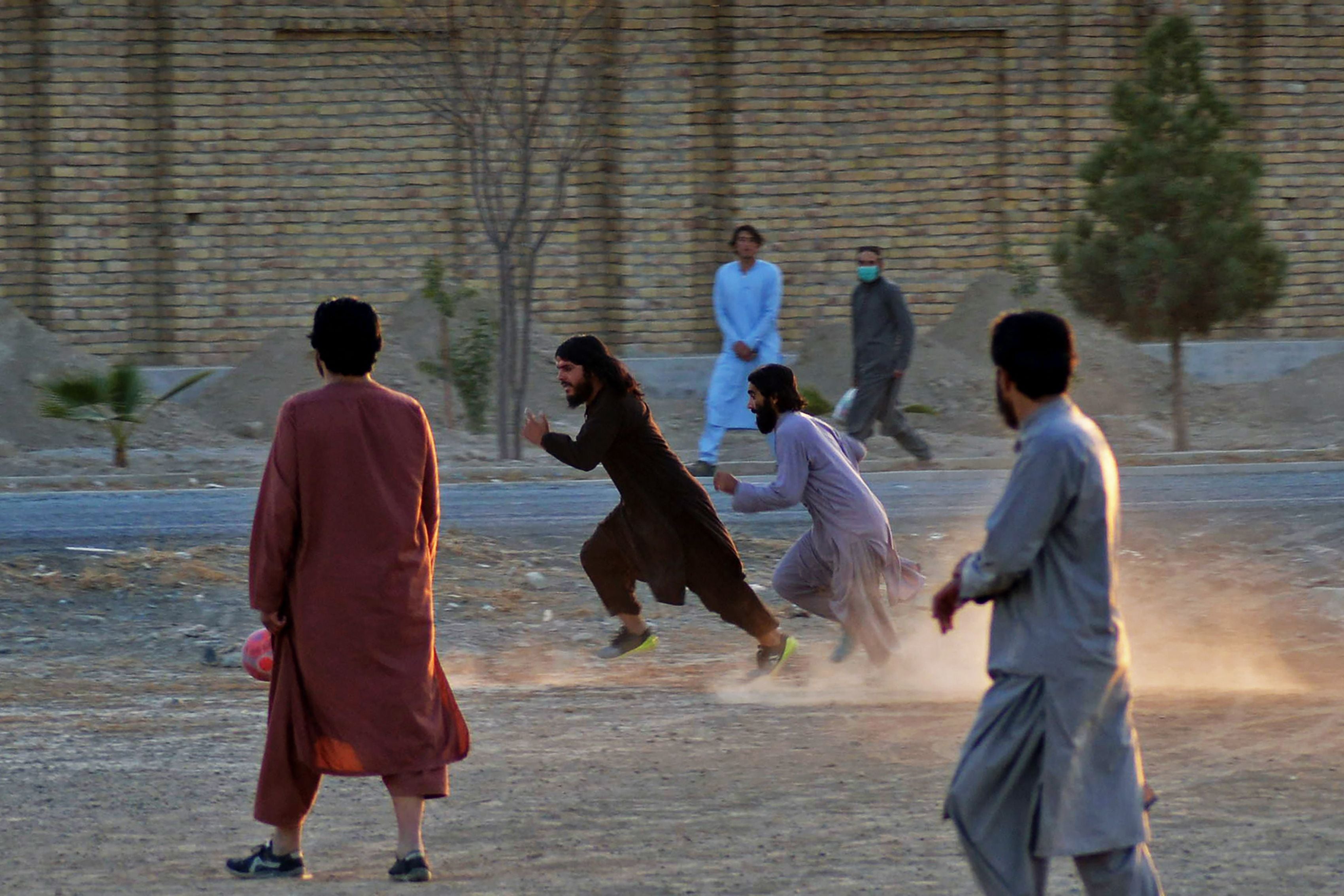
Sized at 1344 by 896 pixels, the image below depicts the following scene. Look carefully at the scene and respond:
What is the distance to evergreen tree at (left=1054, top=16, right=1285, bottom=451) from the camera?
55.3ft

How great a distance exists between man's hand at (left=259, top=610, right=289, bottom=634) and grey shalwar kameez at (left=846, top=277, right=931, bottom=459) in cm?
930

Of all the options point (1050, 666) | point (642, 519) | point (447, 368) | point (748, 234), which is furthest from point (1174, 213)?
point (1050, 666)

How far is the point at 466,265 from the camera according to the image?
2234 centimetres

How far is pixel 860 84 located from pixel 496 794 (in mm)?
18058

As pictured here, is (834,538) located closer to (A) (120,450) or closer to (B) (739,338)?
(B) (739,338)

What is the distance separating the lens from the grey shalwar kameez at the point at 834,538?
7316 mm

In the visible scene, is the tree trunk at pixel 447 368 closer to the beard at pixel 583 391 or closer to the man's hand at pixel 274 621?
the beard at pixel 583 391

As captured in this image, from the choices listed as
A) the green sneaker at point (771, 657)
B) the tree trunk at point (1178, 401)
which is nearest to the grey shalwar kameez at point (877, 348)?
the tree trunk at point (1178, 401)

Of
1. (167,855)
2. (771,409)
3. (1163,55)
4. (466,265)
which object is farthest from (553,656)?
(466,265)

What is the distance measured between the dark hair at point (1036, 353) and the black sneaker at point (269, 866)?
7.79 feet

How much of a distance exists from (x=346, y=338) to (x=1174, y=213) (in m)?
13.7

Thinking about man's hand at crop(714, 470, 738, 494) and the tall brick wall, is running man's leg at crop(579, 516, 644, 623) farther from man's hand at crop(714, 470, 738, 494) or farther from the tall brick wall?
the tall brick wall

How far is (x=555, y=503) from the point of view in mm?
13297

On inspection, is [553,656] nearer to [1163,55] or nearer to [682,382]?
[1163,55]
